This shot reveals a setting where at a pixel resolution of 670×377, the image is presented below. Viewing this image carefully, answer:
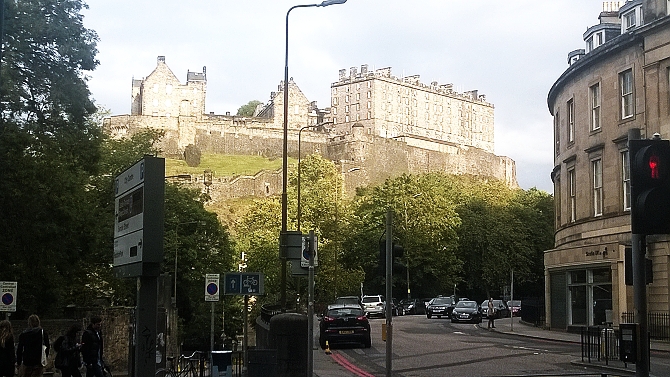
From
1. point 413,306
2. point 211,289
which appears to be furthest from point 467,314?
point 211,289

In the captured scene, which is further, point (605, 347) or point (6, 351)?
point (605, 347)

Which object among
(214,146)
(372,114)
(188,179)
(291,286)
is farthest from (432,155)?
(291,286)

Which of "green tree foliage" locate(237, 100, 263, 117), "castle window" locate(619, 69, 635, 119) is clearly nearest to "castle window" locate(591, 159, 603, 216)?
"castle window" locate(619, 69, 635, 119)

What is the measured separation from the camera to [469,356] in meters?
27.5

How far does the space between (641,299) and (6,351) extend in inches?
430

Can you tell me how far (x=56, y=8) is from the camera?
31.8 metres

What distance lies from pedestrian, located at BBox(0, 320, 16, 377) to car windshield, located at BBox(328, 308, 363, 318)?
690 inches

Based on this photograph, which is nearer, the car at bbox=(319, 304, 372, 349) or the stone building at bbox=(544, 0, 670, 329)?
the car at bbox=(319, 304, 372, 349)

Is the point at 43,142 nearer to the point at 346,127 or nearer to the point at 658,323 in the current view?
the point at 658,323

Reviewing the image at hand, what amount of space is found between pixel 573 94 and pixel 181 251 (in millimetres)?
29453

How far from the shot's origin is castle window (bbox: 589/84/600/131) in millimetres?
40312

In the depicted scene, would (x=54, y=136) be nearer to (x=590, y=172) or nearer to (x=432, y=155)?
(x=590, y=172)

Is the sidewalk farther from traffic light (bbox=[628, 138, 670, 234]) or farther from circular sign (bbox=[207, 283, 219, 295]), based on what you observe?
traffic light (bbox=[628, 138, 670, 234])

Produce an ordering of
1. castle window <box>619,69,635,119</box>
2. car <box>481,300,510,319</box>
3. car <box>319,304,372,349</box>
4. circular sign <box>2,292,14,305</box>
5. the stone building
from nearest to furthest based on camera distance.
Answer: circular sign <box>2,292,14,305</box>
car <box>319,304,372,349</box>
the stone building
castle window <box>619,69,635,119</box>
car <box>481,300,510,319</box>
